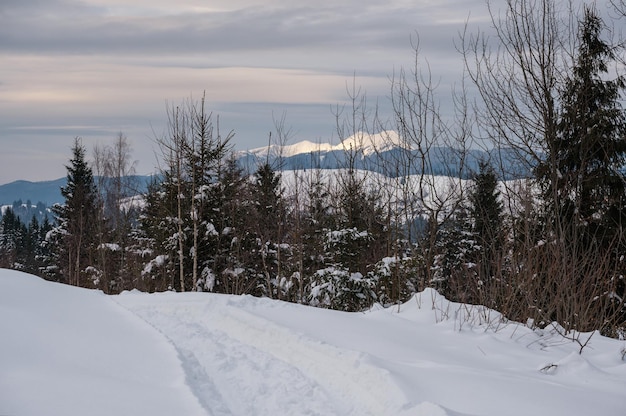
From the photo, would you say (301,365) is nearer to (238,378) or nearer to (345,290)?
(238,378)

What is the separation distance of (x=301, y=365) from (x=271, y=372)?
1.33 feet

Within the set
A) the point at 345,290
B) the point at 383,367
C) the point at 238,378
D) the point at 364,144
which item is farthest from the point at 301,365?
the point at 364,144

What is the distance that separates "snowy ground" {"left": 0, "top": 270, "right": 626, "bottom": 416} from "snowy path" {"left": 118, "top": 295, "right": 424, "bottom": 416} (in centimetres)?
2

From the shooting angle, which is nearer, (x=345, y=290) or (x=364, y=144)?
(x=345, y=290)

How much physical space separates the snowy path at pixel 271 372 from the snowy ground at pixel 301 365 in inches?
0.7

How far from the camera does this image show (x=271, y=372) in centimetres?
623

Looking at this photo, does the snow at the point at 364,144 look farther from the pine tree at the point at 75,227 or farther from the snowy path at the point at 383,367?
the pine tree at the point at 75,227

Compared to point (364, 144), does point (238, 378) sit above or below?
below

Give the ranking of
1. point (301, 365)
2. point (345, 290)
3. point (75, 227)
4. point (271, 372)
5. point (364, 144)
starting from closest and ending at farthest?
point (271, 372)
point (301, 365)
point (345, 290)
point (364, 144)
point (75, 227)

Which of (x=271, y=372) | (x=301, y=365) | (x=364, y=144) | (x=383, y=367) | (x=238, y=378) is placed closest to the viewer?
(x=383, y=367)

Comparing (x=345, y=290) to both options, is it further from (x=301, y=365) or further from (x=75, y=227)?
(x=75, y=227)

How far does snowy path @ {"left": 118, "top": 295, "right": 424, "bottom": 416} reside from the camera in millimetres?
5035

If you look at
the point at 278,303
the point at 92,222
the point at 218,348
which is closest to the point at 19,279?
the point at 278,303

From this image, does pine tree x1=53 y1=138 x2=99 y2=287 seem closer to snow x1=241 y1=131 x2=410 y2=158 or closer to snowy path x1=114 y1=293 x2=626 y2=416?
snow x1=241 y1=131 x2=410 y2=158
